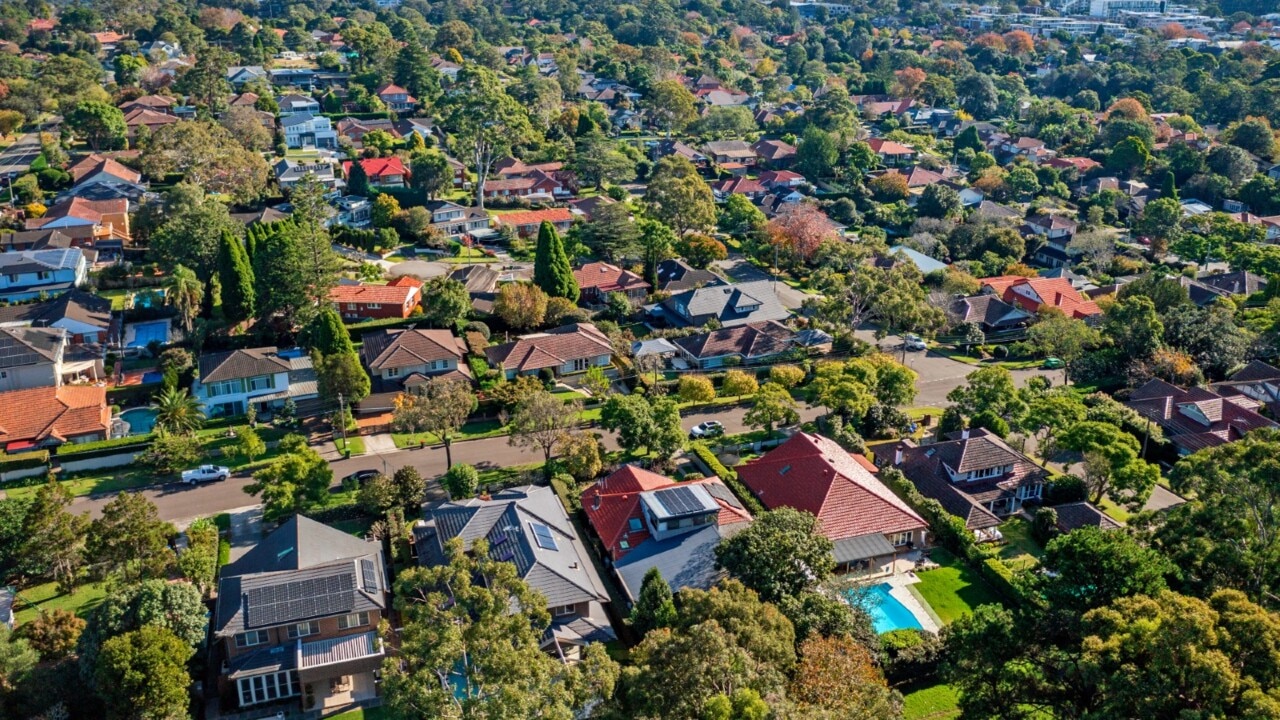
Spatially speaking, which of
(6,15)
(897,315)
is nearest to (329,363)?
(897,315)

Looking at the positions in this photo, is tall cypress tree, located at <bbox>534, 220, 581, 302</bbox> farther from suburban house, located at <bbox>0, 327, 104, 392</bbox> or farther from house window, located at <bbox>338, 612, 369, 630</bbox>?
house window, located at <bbox>338, 612, 369, 630</bbox>

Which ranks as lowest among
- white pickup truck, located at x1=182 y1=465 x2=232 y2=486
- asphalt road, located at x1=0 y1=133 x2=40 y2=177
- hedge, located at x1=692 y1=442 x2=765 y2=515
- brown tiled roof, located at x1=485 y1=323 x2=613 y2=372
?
asphalt road, located at x1=0 y1=133 x2=40 y2=177

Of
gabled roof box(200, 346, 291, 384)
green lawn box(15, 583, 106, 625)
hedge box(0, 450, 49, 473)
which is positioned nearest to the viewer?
green lawn box(15, 583, 106, 625)

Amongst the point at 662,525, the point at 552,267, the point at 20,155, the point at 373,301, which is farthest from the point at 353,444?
the point at 20,155

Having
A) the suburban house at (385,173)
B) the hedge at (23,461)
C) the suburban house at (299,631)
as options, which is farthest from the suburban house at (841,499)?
the suburban house at (385,173)

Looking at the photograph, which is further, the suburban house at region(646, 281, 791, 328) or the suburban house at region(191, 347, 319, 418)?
the suburban house at region(646, 281, 791, 328)

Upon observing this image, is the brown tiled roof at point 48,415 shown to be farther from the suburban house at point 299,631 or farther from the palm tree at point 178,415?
the suburban house at point 299,631

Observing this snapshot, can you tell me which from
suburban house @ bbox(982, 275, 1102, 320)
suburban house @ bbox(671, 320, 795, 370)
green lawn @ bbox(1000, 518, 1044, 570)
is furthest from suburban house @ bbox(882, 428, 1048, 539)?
suburban house @ bbox(982, 275, 1102, 320)
